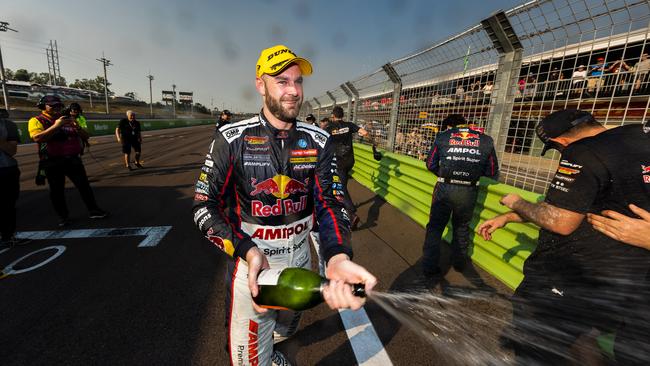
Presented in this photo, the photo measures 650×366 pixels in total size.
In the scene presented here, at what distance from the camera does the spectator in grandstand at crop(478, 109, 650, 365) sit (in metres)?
1.60

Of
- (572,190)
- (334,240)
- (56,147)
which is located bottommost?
(334,240)

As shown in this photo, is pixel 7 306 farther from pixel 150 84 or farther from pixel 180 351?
pixel 150 84

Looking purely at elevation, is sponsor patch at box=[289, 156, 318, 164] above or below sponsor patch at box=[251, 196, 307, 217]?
above

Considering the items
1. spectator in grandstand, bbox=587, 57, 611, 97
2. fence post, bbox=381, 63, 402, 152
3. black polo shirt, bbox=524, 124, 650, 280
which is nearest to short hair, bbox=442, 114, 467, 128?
spectator in grandstand, bbox=587, 57, 611, 97

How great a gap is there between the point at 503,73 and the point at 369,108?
4.83 metres

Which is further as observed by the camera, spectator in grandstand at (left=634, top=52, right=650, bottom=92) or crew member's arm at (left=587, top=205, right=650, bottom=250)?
spectator in grandstand at (left=634, top=52, right=650, bottom=92)

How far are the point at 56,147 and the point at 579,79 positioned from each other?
281 inches

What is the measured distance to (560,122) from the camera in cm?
192

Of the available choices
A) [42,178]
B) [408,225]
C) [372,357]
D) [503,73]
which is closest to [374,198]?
[408,225]

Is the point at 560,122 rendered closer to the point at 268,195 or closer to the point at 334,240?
the point at 334,240

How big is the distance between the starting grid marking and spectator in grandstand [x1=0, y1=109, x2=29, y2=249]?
0.29 m

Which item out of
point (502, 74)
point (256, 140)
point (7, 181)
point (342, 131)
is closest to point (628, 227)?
point (256, 140)

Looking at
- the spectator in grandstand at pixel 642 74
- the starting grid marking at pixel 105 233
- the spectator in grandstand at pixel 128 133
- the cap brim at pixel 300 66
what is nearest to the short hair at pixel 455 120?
the spectator in grandstand at pixel 642 74

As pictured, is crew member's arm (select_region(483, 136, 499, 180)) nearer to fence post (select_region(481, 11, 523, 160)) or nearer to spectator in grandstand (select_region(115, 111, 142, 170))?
fence post (select_region(481, 11, 523, 160))
